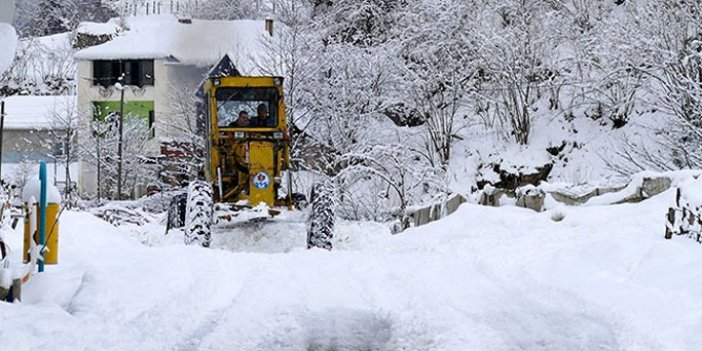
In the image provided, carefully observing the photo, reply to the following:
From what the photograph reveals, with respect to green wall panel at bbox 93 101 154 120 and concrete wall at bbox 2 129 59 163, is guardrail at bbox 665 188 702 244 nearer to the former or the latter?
green wall panel at bbox 93 101 154 120

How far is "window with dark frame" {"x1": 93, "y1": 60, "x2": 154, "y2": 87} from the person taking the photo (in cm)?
5212

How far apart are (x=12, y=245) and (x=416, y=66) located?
85.0ft

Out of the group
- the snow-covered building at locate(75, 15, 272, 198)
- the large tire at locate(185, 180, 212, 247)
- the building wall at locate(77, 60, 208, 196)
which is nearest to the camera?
the large tire at locate(185, 180, 212, 247)

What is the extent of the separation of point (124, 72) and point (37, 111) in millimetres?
10342

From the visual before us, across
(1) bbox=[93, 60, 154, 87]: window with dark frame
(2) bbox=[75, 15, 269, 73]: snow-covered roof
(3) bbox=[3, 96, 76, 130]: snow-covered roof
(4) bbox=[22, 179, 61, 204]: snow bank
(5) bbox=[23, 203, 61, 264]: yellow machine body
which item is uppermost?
(2) bbox=[75, 15, 269, 73]: snow-covered roof

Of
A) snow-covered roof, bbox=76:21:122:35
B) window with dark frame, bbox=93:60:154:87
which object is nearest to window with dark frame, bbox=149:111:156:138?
window with dark frame, bbox=93:60:154:87

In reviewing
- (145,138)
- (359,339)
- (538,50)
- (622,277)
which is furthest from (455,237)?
(145,138)

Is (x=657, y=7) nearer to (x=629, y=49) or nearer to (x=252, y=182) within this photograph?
(x=629, y=49)

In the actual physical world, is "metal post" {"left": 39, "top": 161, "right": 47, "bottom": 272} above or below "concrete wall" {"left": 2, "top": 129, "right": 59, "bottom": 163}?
above

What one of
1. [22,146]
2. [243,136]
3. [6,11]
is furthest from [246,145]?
[22,146]

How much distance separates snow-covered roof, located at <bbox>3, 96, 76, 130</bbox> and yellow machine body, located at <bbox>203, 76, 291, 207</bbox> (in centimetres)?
3713

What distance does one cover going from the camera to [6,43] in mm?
4891

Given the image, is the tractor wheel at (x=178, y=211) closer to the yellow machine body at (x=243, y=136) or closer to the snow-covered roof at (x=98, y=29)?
the yellow machine body at (x=243, y=136)

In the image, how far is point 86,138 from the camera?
50.9 metres
